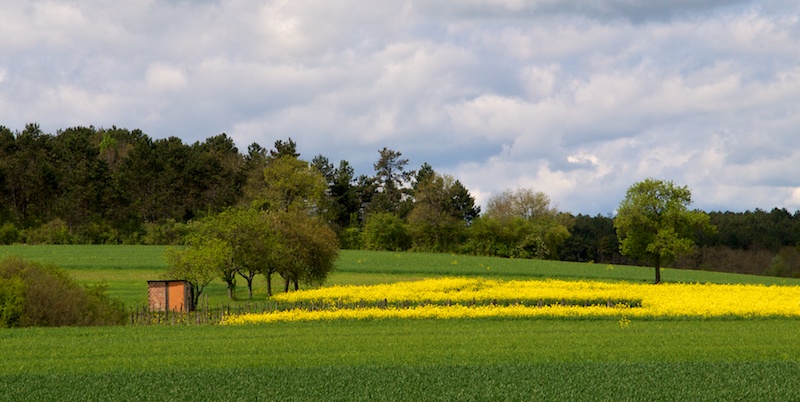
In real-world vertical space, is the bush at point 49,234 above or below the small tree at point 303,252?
above

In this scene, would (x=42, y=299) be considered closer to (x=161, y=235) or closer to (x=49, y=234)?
(x=49, y=234)

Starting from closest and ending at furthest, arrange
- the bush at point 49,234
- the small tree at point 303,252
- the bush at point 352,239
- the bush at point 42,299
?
the bush at point 42,299 < the small tree at point 303,252 < the bush at point 49,234 < the bush at point 352,239

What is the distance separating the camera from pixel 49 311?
107 feet

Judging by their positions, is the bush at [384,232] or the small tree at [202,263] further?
the bush at [384,232]

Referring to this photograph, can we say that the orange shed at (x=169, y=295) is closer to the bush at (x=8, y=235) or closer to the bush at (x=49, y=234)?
the bush at (x=49, y=234)

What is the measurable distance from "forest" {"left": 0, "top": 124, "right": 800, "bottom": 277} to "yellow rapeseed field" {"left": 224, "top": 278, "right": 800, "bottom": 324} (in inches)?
1922

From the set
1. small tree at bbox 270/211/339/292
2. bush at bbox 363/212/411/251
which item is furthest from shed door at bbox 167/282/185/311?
bush at bbox 363/212/411/251

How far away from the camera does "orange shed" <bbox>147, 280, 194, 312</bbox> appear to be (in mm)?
45312

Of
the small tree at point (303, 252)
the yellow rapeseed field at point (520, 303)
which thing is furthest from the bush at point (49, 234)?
the yellow rapeseed field at point (520, 303)

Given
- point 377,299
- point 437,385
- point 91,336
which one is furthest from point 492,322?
point 437,385

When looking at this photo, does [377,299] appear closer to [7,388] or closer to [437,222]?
[7,388]

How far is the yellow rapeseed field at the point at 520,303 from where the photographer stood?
34500 millimetres

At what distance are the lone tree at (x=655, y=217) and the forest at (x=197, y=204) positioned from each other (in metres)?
36.1

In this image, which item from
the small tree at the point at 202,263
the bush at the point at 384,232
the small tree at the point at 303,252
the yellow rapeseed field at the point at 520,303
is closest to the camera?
the yellow rapeseed field at the point at 520,303
